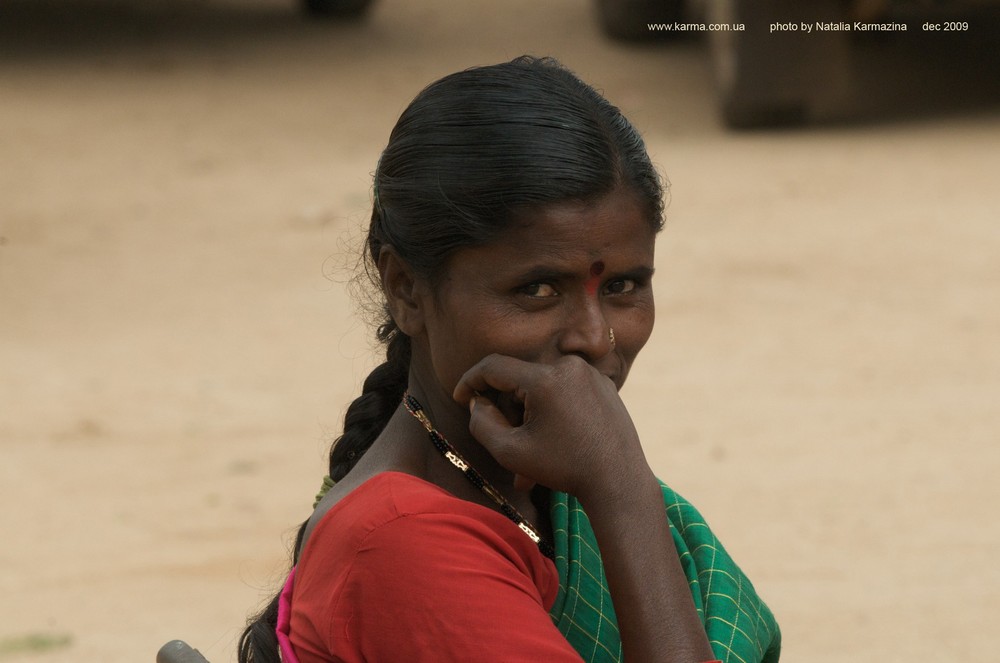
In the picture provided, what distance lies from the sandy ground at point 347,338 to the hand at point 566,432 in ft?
2.55

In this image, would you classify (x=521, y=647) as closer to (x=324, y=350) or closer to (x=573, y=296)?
(x=573, y=296)

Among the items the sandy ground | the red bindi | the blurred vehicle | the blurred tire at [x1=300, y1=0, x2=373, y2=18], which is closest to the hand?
the red bindi

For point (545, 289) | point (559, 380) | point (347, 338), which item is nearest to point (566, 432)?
point (559, 380)

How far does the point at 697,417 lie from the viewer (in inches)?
219

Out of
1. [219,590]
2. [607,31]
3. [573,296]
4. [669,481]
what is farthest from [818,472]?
[607,31]

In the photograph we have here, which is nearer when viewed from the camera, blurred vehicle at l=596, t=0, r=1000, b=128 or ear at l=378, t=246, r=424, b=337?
ear at l=378, t=246, r=424, b=337

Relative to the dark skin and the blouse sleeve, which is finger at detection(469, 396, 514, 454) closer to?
the dark skin

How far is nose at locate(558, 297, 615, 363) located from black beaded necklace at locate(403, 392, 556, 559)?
0.79ft

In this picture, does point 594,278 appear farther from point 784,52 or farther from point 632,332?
point 784,52

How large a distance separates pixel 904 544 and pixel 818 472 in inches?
22.1

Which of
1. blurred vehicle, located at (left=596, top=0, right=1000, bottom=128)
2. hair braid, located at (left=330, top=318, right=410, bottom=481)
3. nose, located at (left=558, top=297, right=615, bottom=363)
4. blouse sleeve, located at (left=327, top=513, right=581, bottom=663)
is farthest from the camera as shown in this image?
blurred vehicle, located at (left=596, top=0, right=1000, bottom=128)

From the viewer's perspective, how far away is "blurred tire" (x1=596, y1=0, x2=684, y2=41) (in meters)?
12.1

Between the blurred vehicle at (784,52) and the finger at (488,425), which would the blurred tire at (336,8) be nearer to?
the blurred vehicle at (784,52)

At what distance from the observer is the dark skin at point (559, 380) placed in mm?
1773
